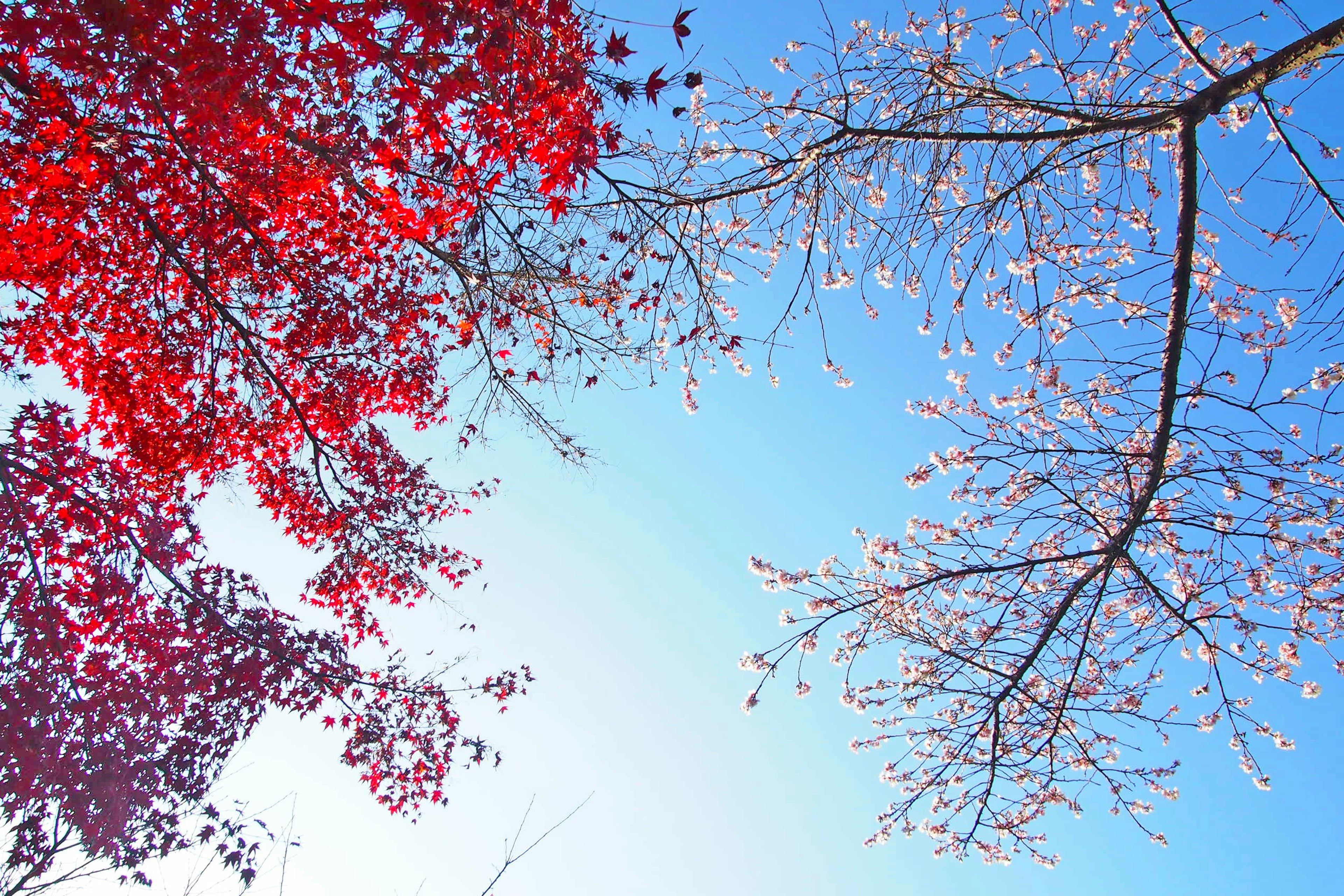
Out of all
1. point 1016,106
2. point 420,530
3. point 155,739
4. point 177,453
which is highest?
point 177,453

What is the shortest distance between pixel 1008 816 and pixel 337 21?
7401 mm

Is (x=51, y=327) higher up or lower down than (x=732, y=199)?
higher up

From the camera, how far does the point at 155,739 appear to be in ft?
15.7

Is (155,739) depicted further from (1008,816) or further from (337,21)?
(1008,816)

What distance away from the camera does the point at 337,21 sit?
2811 mm

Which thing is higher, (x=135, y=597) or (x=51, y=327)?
(x=51, y=327)

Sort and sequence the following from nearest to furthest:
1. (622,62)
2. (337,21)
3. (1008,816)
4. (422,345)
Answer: (337,21)
(622,62)
(1008,816)
(422,345)

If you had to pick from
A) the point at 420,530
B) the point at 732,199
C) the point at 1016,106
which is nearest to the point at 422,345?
the point at 420,530

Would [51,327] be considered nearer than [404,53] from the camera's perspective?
No

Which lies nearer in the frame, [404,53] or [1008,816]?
[404,53]

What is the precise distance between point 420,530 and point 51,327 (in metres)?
3.85

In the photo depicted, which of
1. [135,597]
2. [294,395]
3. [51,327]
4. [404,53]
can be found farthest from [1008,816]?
[51,327]

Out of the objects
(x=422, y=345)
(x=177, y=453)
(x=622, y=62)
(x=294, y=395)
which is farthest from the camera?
(x=422, y=345)

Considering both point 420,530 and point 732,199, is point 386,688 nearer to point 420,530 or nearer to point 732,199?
point 420,530
